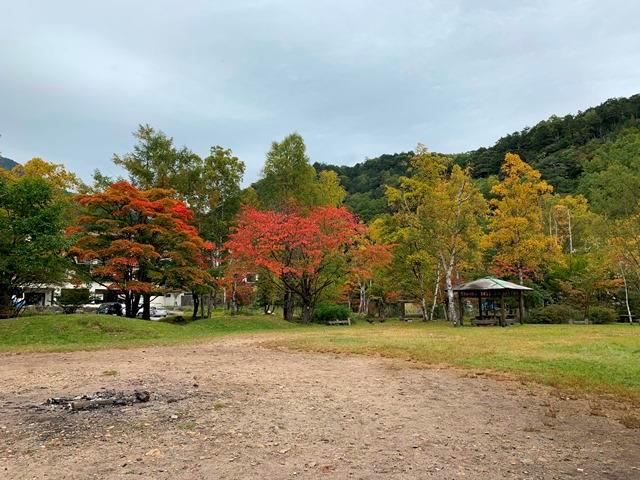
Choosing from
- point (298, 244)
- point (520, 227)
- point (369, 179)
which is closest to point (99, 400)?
point (298, 244)

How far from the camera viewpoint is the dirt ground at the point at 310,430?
3805 mm

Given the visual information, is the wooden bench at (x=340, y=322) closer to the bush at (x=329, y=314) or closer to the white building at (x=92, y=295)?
the bush at (x=329, y=314)

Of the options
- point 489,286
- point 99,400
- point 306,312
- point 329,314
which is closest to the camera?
point 99,400

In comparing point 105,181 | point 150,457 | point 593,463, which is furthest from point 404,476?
point 105,181

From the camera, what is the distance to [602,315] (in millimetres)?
24219

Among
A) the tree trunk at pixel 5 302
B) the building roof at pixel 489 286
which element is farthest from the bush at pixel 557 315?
the tree trunk at pixel 5 302

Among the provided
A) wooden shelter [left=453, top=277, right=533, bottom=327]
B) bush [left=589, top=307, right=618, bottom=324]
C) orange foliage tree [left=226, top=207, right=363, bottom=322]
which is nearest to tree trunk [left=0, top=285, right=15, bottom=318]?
orange foliage tree [left=226, top=207, right=363, bottom=322]

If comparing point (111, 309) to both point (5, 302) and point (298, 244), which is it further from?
point (298, 244)

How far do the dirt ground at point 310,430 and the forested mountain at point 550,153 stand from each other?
1712 inches

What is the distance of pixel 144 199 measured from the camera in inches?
869

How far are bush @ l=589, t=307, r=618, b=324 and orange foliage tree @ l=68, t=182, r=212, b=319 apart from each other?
19.9 meters

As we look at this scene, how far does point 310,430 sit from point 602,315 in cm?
2424

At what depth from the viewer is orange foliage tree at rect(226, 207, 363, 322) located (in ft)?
75.4

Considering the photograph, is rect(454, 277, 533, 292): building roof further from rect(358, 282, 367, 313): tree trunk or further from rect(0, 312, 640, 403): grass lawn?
rect(358, 282, 367, 313): tree trunk
